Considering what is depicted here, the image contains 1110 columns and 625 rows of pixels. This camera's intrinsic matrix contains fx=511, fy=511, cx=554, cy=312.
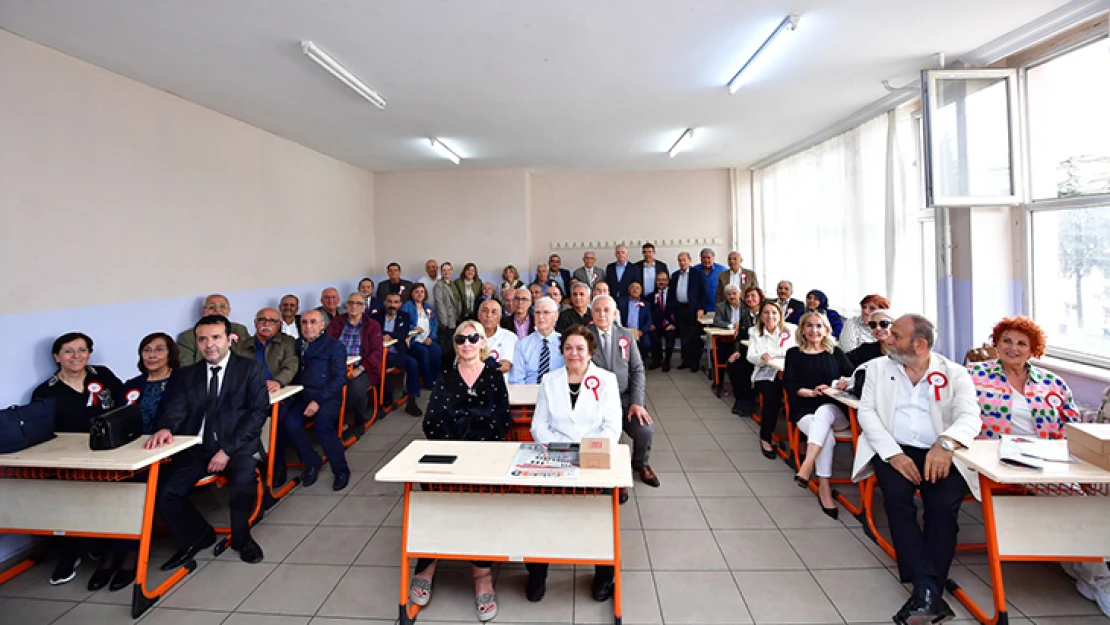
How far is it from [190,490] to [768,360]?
13.9ft

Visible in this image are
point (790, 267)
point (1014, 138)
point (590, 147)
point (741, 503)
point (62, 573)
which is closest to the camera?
point (62, 573)

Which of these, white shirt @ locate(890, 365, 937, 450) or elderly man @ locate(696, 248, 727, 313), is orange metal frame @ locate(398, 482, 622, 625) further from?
elderly man @ locate(696, 248, 727, 313)

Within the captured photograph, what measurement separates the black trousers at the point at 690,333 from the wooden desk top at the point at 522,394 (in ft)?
14.2

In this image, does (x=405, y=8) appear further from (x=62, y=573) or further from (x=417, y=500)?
(x=62, y=573)

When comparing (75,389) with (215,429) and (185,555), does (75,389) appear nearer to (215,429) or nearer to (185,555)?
(215,429)

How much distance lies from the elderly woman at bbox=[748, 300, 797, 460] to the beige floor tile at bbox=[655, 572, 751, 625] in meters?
1.87

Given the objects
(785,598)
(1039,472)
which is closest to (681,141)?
(1039,472)

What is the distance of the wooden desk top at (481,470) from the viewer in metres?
2.06

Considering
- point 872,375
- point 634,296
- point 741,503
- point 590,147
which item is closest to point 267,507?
point 741,503

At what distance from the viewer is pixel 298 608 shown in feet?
8.07

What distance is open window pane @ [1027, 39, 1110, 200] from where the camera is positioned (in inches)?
134

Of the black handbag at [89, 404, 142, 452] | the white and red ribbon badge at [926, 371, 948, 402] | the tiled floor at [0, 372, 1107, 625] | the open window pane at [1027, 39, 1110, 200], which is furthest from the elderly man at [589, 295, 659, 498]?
the open window pane at [1027, 39, 1110, 200]

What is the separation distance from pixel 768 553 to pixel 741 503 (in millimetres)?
592

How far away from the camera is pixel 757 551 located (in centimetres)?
284
